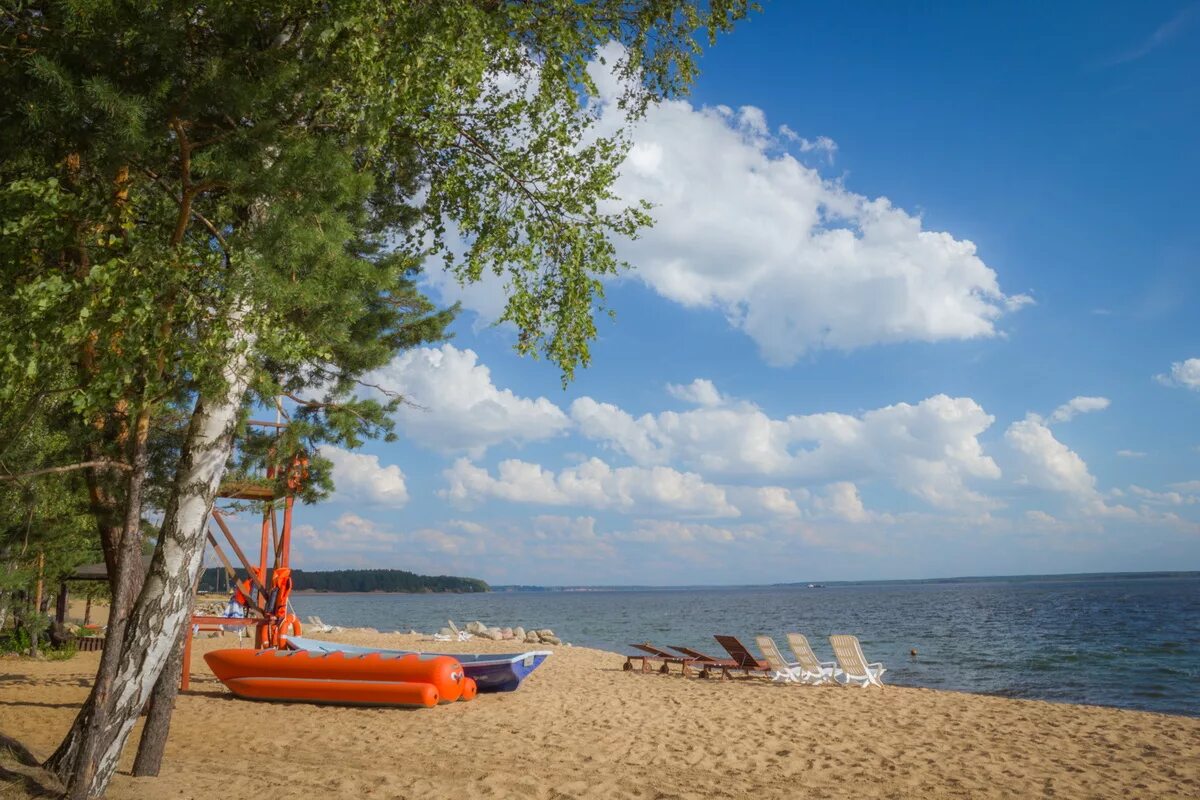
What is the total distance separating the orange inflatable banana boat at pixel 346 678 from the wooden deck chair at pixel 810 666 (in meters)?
6.21

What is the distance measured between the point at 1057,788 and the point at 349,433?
7.45 meters

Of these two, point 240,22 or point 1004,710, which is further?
point 1004,710

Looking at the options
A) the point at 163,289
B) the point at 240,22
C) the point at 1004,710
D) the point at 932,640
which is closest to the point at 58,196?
the point at 163,289

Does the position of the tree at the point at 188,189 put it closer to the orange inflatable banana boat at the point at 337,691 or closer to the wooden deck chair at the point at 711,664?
the orange inflatable banana boat at the point at 337,691

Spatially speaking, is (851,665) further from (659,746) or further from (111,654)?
(111,654)

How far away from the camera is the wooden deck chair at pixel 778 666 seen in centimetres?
1438

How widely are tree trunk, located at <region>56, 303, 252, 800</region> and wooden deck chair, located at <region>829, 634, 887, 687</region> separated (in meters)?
11.3

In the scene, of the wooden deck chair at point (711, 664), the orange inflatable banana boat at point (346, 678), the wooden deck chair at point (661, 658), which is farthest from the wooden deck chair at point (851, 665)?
the orange inflatable banana boat at point (346, 678)

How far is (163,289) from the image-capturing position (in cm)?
475

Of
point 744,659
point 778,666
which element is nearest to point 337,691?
point 744,659

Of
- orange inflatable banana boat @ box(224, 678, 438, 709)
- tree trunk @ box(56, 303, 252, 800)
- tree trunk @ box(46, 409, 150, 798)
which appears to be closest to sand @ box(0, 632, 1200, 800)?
orange inflatable banana boat @ box(224, 678, 438, 709)

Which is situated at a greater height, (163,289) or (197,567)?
(163,289)

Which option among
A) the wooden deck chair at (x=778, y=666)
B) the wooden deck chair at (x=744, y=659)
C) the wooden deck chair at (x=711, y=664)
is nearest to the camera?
the wooden deck chair at (x=778, y=666)

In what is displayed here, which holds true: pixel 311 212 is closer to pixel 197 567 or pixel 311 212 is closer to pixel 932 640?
pixel 197 567
